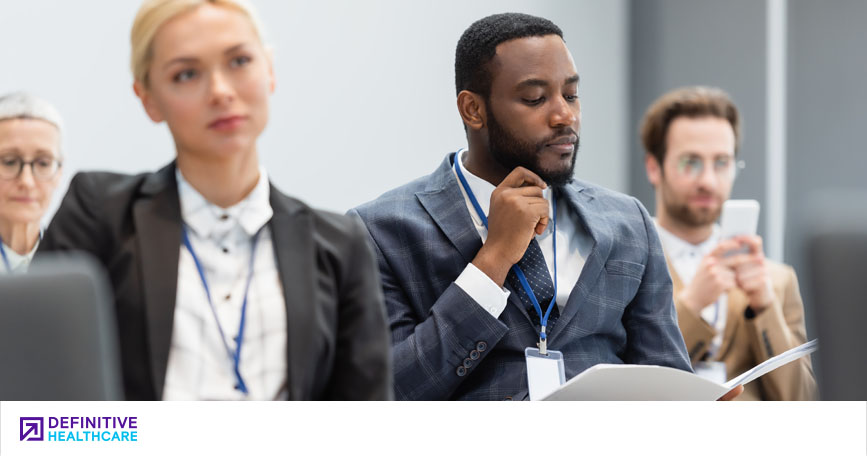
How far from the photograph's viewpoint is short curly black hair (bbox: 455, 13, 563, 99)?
1884 millimetres

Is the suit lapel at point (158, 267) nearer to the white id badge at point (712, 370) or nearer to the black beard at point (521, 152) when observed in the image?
the black beard at point (521, 152)

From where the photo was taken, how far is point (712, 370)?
286 centimetres

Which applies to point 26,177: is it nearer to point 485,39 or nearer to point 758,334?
point 485,39

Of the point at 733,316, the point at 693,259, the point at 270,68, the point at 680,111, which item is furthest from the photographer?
the point at 680,111

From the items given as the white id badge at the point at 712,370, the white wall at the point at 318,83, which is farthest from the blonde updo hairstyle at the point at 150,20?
the white id badge at the point at 712,370

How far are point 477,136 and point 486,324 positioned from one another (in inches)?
15.4

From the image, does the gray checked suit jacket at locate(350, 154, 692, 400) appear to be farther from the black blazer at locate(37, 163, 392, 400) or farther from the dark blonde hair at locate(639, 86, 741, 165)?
the dark blonde hair at locate(639, 86, 741, 165)

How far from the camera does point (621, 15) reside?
274 centimetres

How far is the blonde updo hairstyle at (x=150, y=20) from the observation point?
144cm
